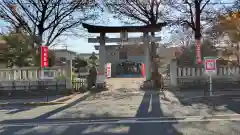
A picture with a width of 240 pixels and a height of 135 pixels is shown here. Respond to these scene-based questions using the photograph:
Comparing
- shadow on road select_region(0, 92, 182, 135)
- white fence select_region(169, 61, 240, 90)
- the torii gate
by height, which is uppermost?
the torii gate

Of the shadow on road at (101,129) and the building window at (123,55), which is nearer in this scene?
the shadow on road at (101,129)

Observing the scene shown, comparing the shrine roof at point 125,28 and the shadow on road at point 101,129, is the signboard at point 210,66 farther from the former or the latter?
the shadow on road at point 101,129

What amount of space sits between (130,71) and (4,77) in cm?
4051

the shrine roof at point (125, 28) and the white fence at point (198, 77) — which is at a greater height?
the shrine roof at point (125, 28)

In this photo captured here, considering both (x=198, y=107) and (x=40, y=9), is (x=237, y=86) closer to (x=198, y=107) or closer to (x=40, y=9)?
(x=198, y=107)

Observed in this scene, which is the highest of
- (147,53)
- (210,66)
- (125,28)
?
(125,28)

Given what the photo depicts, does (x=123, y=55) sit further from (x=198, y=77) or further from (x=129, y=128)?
(x=129, y=128)

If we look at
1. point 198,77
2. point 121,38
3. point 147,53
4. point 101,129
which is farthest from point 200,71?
point 101,129

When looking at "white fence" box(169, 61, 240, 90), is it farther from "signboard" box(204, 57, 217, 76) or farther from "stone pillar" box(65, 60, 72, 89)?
"stone pillar" box(65, 60, 72, 89)

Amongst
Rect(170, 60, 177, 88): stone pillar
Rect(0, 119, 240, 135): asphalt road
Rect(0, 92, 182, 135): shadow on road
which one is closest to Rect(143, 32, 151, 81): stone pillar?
Rect(170, 60, 177, 88): stone pillar

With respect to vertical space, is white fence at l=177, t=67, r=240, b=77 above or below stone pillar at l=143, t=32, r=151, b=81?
below

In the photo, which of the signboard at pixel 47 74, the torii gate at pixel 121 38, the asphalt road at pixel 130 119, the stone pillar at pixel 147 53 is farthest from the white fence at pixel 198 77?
the signboard at pixel 47 74

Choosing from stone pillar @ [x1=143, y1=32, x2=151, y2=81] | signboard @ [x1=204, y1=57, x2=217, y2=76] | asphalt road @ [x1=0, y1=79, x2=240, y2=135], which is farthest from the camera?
stone pillar @ [x1=143, y1=32, x2=151, y2=81]

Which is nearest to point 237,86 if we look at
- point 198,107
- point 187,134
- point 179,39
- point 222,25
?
point 222,25
